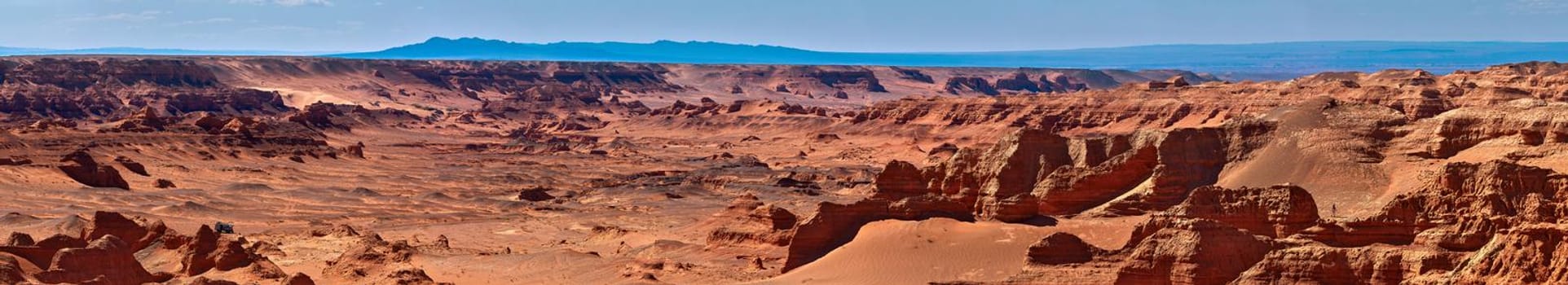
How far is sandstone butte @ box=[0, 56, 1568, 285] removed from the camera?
25547 millimetres

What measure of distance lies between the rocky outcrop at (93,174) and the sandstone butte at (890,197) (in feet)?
0.62

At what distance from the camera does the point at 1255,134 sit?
41469mm

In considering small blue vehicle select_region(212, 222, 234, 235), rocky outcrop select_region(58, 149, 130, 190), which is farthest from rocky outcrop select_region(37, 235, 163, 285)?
rocky outcrop select_region(58, 149, 130, 190)

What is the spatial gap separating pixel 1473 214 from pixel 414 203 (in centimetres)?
4954

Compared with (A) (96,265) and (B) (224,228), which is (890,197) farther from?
(B) (224,228)

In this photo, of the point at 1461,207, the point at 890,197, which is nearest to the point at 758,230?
the point at 890,197

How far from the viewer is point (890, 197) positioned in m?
43.2

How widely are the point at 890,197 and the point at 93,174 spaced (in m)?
40.4

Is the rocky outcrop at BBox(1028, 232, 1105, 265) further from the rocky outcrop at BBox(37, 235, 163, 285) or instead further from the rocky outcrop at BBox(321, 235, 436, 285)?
the rocky outcrop at BBox(37, 235, 163, 285)

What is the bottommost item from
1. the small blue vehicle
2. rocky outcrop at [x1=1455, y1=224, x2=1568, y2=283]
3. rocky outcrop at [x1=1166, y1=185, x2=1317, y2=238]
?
the small blue vehicle

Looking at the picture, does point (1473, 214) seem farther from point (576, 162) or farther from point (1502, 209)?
point (576, 162)

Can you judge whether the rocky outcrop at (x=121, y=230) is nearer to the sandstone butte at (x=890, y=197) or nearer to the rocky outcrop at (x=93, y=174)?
the sandstone butte at (x=890, y=197)

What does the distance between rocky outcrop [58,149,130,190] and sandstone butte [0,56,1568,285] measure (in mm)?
190

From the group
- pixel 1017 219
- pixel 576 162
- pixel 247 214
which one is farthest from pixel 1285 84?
pixel 1017 219
